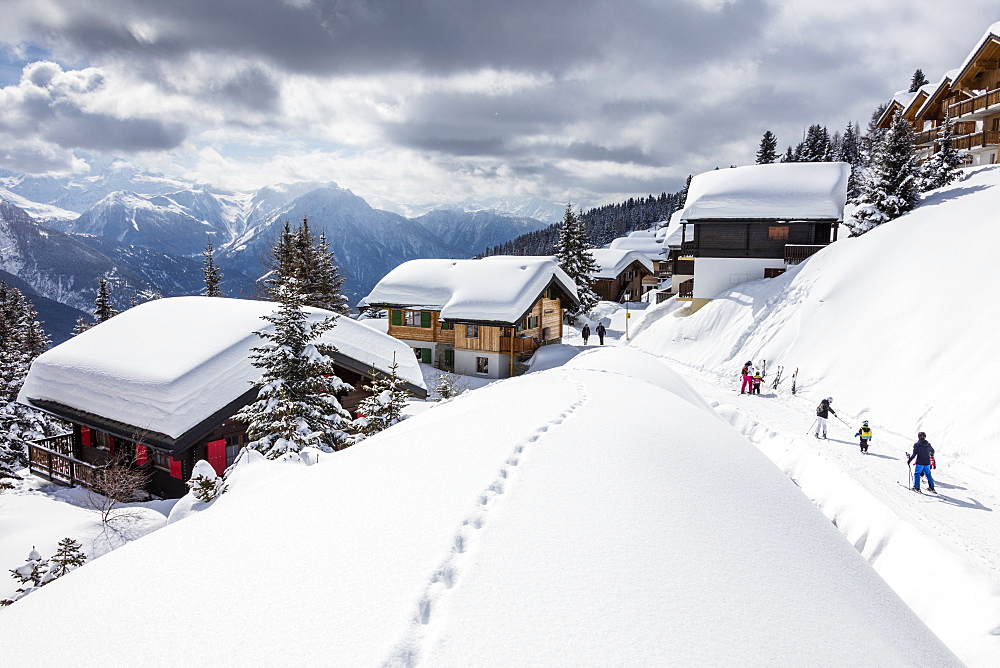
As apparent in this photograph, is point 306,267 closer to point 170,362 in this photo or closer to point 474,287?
point 474,287

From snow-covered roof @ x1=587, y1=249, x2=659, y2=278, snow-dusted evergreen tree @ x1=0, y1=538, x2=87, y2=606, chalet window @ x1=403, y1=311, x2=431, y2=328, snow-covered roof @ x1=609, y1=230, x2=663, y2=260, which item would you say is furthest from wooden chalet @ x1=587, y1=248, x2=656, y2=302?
snow-dusted evergreen tree @ x1=0, y1=538, x2=87, y2=606

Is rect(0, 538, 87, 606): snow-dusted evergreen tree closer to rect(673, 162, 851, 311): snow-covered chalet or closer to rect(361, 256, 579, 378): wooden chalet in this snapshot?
rect(361, 256, 579, 378): wooden chalet

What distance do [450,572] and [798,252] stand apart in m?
33.8

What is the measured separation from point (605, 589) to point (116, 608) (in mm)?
3162

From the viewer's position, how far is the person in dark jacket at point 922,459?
1177 cm

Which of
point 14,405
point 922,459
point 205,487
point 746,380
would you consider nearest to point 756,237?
point 746,380

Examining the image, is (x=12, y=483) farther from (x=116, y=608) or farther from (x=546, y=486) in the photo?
(x=546, y=486)

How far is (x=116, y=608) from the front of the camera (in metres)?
3.32

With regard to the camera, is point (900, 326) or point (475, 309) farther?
point (475, 309)

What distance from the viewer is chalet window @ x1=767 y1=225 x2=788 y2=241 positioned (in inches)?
1270

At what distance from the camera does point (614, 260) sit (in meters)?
60.4

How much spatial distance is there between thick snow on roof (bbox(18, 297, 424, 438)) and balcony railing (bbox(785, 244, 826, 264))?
25414mm

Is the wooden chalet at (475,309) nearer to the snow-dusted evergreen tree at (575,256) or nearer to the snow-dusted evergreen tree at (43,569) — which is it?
the snow-dusted evergreen tree at (575,256)

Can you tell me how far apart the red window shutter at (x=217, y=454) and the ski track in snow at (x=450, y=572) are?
11.5 metres
